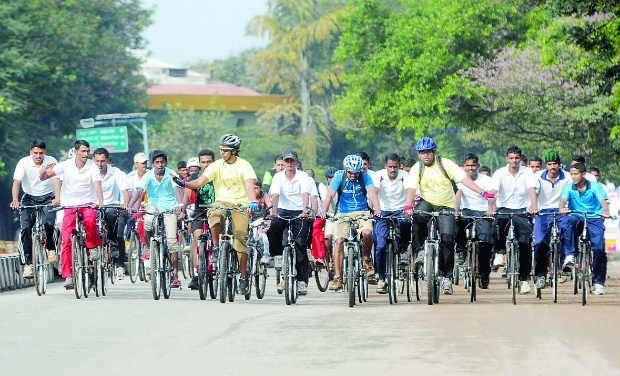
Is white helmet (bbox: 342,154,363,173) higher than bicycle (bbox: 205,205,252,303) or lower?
higher

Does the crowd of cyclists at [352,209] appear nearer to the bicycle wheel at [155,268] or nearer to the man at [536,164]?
the bicycle wheel at [155,268]

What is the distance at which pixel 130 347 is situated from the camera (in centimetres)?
1310

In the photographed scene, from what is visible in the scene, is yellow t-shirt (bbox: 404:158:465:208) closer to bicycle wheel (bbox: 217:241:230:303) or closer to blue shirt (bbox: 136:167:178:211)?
bicycle wheel (bbox: 217:241:230:303)

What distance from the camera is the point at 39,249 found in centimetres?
2084

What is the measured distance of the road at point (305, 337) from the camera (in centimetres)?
1171

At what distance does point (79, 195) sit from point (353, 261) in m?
3.94

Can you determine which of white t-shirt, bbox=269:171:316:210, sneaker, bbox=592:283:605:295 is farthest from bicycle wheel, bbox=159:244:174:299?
sneaker, bbox=592:283:605:295

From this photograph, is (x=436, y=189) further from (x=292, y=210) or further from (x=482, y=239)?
(x=292, y=210)

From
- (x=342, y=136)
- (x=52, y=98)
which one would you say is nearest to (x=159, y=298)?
(x=52, y=98)

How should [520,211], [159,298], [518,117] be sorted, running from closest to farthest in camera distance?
[159,298] < [520,211] < [518,117]

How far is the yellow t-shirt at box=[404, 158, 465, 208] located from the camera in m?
19.1

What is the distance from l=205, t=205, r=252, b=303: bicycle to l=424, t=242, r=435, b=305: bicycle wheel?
7.22 feet

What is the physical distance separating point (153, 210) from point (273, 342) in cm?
867

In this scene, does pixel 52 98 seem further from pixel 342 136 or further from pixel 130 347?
pixel 130 347
